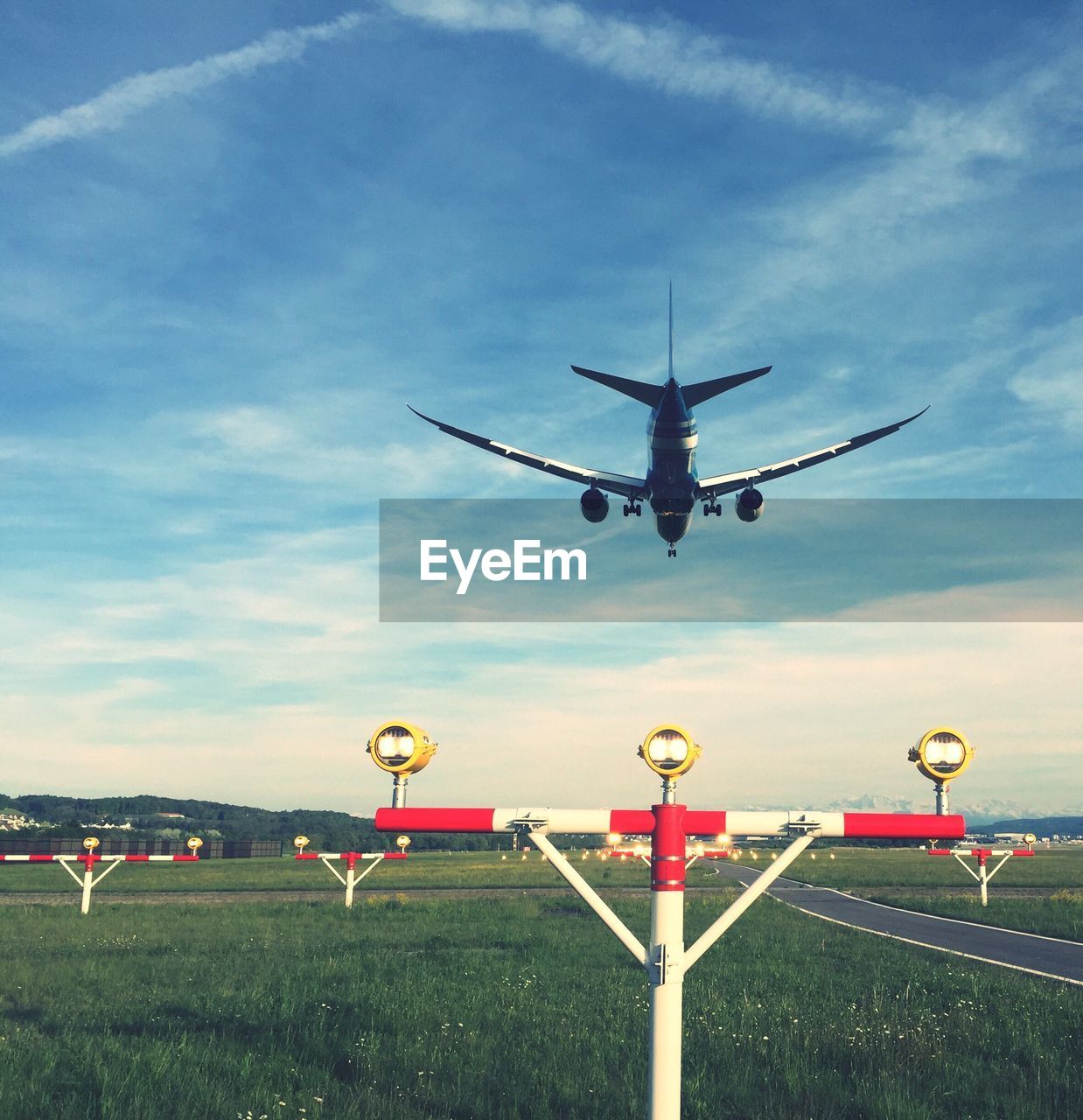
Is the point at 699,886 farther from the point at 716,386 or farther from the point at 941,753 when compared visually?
the point at 941,753

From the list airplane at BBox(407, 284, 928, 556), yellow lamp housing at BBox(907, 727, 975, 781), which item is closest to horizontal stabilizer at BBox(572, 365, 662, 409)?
airplane at BBox(407, 284, 928, 556)

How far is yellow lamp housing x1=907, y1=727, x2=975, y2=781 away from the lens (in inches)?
249

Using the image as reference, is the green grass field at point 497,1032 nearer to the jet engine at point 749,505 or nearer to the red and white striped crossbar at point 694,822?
the red and white striped crossbar at point 694,822

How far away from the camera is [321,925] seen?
902 inches

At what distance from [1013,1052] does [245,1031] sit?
359 inches

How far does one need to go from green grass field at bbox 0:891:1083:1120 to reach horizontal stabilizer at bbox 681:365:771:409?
1123 inches

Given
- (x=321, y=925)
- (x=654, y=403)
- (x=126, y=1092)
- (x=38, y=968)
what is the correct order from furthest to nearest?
(x=654, y=403), (x=321, y=925), (x=38, y=968), (x=126, y=1092)

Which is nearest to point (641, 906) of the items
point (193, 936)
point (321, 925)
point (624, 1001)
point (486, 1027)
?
point (321, 925)

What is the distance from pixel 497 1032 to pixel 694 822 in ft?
21.7

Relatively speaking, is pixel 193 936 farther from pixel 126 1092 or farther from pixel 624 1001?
pixel 126 1092

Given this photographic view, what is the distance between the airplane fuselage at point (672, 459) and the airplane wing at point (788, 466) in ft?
6.61

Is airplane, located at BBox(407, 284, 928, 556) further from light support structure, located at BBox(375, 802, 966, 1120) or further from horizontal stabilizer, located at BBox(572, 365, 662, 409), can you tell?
light support structure, located at BBox(375, 802, 966, 1120)

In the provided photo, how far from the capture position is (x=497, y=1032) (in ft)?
35.6

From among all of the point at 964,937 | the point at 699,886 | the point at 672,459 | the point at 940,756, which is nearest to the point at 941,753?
the point at 940,756
